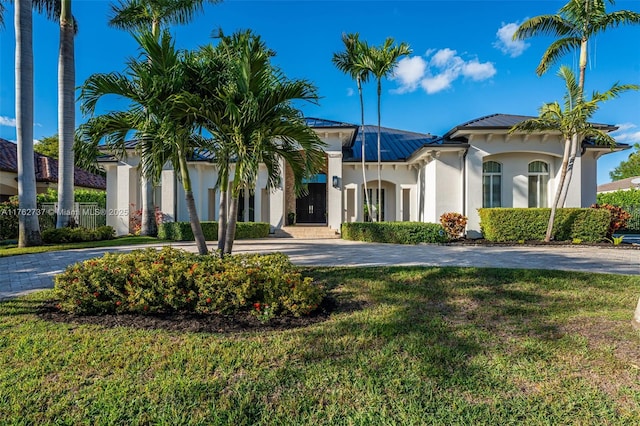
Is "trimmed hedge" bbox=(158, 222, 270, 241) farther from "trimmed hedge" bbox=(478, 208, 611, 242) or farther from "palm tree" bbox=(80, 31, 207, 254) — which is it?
"trimmed hedge" bbox=(478, 208, 611, 242)

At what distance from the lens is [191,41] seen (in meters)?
5.57

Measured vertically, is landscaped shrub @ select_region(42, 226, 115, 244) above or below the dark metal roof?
below

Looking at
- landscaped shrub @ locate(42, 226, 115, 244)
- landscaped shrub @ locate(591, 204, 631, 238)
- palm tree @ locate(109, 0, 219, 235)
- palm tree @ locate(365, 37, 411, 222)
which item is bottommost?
landscaped shrub @ locate(42, 226, 115, 244)

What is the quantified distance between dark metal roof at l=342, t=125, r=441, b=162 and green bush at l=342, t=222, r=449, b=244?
5.03m

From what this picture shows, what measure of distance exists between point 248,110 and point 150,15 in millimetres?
12837

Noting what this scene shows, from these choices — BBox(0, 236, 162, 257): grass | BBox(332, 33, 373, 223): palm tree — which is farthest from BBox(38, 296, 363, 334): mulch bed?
BBox(332, 33, 373, 223): palm tree

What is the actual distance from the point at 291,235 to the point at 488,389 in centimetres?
1338

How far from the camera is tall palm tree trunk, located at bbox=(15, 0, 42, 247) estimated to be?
10.5 metres

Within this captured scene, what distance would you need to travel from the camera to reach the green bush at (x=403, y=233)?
1177 centimetres

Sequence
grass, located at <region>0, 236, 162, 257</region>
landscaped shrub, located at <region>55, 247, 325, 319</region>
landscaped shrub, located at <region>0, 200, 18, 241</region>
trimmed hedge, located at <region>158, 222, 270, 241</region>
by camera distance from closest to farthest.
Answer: landscaped shrub, located at <region>55, 247, 325, 319</region>
grass, located at <region>0, 236, 162, 257</region>
landscaped shrub, located at <region>0, 200, 18, 241</region>
trimmed hedge, located at <region>158, 222, 270, 241</region>

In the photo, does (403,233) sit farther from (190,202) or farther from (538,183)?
(190,202)

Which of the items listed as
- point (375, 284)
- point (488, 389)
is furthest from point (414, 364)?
point (375, 284)

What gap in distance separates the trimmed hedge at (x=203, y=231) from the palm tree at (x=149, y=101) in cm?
827

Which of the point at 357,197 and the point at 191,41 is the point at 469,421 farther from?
the point at 357,197
